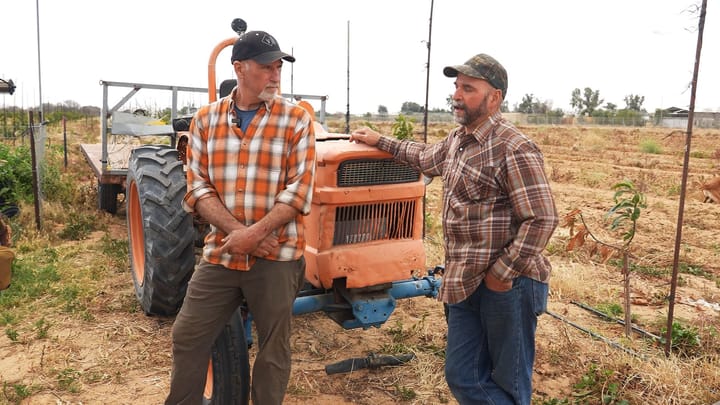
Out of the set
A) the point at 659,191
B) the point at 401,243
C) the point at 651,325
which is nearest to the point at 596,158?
the point at 659,191

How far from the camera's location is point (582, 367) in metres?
3.78

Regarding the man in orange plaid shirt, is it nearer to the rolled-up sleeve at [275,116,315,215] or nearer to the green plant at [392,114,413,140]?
the rolled-up sleeve at [275,116,315,215]

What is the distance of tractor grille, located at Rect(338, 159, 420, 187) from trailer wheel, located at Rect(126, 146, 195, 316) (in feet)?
4.17

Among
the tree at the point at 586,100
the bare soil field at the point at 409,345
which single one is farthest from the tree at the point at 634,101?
the bare soil field at the point at 409,345

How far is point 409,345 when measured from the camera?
163 inches

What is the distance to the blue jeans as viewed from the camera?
2492mm

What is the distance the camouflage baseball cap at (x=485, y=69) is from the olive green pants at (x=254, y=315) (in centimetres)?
117

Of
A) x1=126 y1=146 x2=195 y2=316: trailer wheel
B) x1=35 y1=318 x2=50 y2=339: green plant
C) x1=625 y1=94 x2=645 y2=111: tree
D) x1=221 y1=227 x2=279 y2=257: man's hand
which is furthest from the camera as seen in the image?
x1=625 y1=94 x2=645 y2=111: tree

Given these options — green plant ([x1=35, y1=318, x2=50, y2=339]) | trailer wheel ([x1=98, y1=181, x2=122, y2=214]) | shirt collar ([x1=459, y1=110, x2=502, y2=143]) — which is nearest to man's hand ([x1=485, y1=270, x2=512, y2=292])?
shirt collar ([x1=459, y1=110, x2=502, y2=143])

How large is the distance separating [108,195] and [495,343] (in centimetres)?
665

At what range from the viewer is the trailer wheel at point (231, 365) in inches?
108

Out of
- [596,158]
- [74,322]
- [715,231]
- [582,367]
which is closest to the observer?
[582,367]

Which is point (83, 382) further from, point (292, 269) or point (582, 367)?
point (582, 367)

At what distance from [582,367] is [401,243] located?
5.16ft
